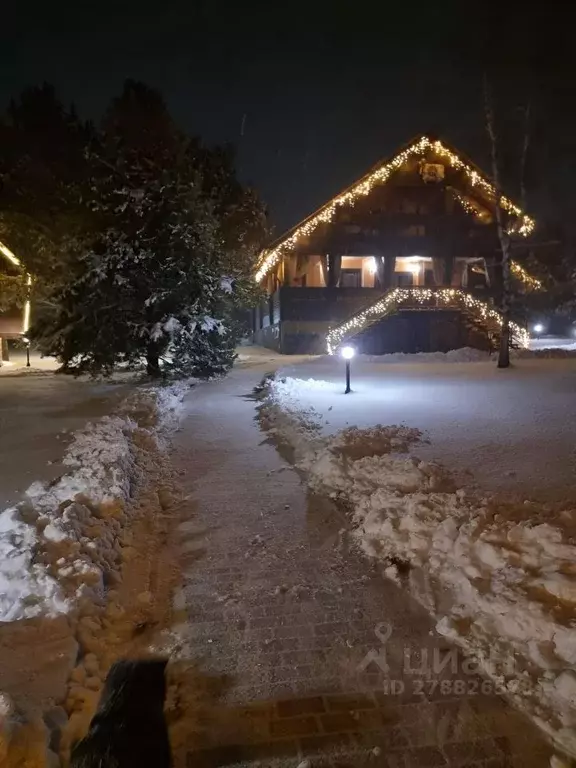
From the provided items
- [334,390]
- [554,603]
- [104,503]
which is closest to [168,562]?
[104,503]

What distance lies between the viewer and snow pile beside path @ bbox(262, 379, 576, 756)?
3684 millimetres

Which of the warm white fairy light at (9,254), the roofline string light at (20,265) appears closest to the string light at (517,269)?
the roofline string light at (20,265)

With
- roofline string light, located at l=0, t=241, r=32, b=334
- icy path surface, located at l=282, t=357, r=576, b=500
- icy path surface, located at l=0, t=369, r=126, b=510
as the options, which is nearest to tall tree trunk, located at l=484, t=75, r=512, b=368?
icy path surface, located at l=282, t=357, r=576, b=500

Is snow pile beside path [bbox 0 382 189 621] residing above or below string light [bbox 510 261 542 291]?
below

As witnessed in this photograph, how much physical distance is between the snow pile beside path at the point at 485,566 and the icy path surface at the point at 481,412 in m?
1.02

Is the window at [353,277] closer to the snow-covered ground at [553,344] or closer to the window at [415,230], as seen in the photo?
the window at [415,230]

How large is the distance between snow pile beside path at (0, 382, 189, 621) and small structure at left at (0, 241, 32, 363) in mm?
23731

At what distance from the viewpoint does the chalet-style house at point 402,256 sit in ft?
89.8

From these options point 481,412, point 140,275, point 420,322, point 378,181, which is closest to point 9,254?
point 140,275

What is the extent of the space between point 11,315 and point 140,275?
50.7ft

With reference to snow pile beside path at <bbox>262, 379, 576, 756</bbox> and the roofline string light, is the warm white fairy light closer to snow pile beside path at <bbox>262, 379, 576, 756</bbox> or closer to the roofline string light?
the roofline string light

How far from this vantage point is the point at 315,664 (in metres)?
3.96

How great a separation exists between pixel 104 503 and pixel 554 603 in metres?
4.46

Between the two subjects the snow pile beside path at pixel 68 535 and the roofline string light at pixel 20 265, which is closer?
the snow pile beside path at pixel 68 535
